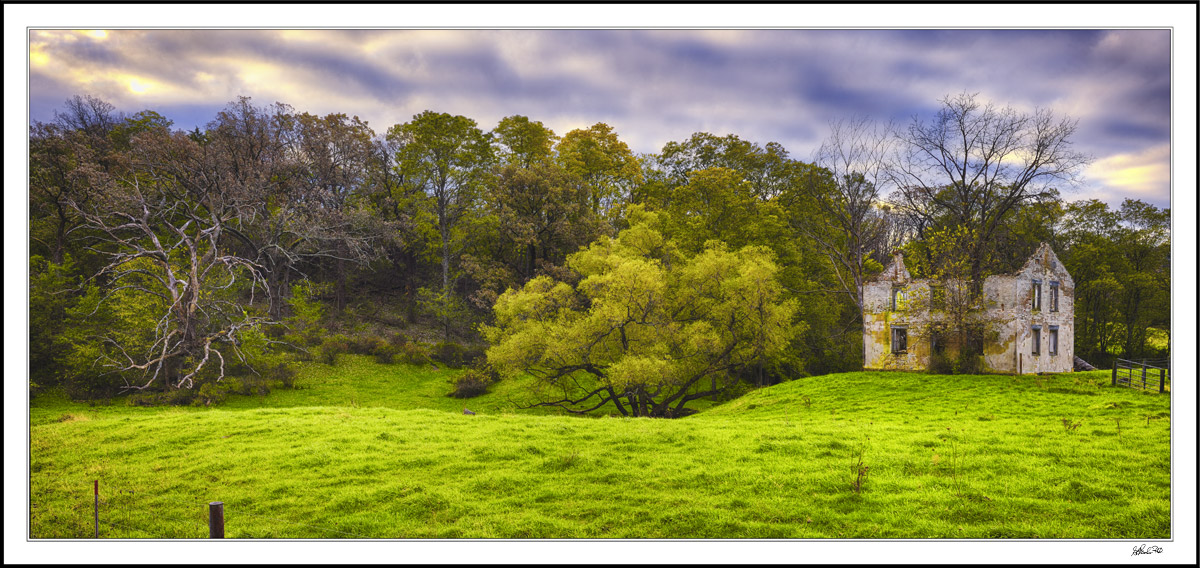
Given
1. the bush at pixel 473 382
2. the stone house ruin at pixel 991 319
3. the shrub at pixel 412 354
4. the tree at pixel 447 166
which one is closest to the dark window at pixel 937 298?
the stone house ruin at pixel 991 319

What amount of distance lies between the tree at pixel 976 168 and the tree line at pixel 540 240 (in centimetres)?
12

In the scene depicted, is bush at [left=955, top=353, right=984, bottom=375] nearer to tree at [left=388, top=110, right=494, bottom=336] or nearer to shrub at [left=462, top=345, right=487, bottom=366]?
shrub at [left=462, top=345, right=487, bottom=366]

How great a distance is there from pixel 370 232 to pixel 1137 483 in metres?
31.6

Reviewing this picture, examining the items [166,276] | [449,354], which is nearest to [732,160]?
[449,354]

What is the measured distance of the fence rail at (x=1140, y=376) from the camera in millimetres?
14969

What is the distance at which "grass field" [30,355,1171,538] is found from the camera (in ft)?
24.0

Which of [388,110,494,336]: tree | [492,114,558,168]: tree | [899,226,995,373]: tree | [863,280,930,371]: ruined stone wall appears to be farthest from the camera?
[492,114,558,168]: tree

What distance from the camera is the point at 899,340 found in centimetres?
2348

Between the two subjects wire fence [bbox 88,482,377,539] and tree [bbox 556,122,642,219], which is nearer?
wire fence [bbox 88,482,377,539]

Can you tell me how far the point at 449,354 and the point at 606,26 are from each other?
81.5ft

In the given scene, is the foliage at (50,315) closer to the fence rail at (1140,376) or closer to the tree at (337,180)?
the tree at (337,180)

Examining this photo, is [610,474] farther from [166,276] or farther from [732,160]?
[732,160]

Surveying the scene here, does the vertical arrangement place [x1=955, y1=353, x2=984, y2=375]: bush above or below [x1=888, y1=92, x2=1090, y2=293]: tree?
below

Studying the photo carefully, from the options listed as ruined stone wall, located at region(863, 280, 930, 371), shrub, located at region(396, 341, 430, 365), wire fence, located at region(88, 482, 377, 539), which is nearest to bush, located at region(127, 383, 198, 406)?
shrub, located at region(396, 341, 430, 365)
